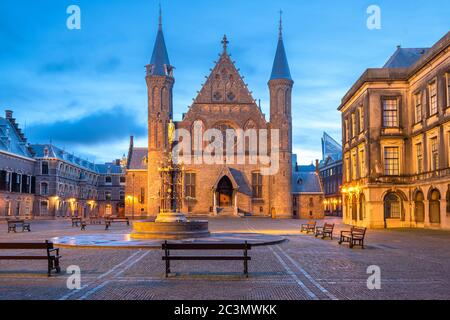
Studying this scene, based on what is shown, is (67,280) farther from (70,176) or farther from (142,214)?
(70,176)

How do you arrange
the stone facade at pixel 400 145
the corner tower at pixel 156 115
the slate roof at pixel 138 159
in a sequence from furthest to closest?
the slate roof at pixel 138 159
the corner tower at pixel 156 115
the stone facade at pixel 400 145

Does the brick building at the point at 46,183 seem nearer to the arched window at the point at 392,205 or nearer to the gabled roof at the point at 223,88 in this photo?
the gabled roof at the point at 223,88

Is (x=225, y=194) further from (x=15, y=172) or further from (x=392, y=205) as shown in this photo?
(x=392, y=205)

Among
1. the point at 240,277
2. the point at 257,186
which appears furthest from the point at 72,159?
the point at 240,277

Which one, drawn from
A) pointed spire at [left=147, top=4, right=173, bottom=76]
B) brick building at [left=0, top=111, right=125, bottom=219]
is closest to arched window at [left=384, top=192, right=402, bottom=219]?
pointed spire at [left=147, top=4, right=173, bottom=76]

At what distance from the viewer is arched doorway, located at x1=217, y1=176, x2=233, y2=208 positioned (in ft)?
205

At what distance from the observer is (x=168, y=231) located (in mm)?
25000

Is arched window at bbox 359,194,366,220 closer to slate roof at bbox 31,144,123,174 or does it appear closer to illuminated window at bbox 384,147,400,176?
illuminated window at bbox 384,147,400,176

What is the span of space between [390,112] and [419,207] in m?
7.75

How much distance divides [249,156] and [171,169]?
35971 millimetres

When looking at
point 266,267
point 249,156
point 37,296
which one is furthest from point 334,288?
point 249,156

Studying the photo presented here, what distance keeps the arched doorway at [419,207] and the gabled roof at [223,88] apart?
101 ft

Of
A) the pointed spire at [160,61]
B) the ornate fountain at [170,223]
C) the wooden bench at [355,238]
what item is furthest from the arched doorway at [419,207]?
the pointed spire at [160,61]

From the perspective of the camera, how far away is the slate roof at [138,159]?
70312 mm
